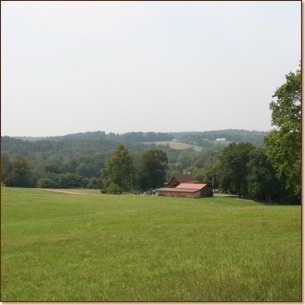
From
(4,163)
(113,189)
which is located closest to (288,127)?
(4,163)

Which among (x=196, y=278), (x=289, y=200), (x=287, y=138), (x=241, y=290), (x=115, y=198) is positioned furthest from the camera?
(x=289, y=200)

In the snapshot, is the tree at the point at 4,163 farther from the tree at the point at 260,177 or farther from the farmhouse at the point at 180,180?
the tree at the point at 260,177

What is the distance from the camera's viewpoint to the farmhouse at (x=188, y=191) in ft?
152

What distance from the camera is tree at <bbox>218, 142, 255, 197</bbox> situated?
51.1 meters

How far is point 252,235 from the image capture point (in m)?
17.2

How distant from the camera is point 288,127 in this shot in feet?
54.6

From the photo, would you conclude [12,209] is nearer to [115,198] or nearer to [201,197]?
[115,198]

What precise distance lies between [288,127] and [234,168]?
124ft

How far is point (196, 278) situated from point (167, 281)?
730 millimetres

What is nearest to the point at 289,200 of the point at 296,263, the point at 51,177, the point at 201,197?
the point at 201,197

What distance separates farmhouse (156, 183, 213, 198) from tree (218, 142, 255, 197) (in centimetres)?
255

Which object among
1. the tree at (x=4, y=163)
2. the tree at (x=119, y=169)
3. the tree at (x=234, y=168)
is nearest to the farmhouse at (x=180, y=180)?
the tree at (x=234, y=168)

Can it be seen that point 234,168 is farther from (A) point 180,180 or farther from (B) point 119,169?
(B) point 119,169

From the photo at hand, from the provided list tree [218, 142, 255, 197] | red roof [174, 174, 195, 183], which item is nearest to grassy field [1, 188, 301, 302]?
red roof [174, 174, 195, 183]
